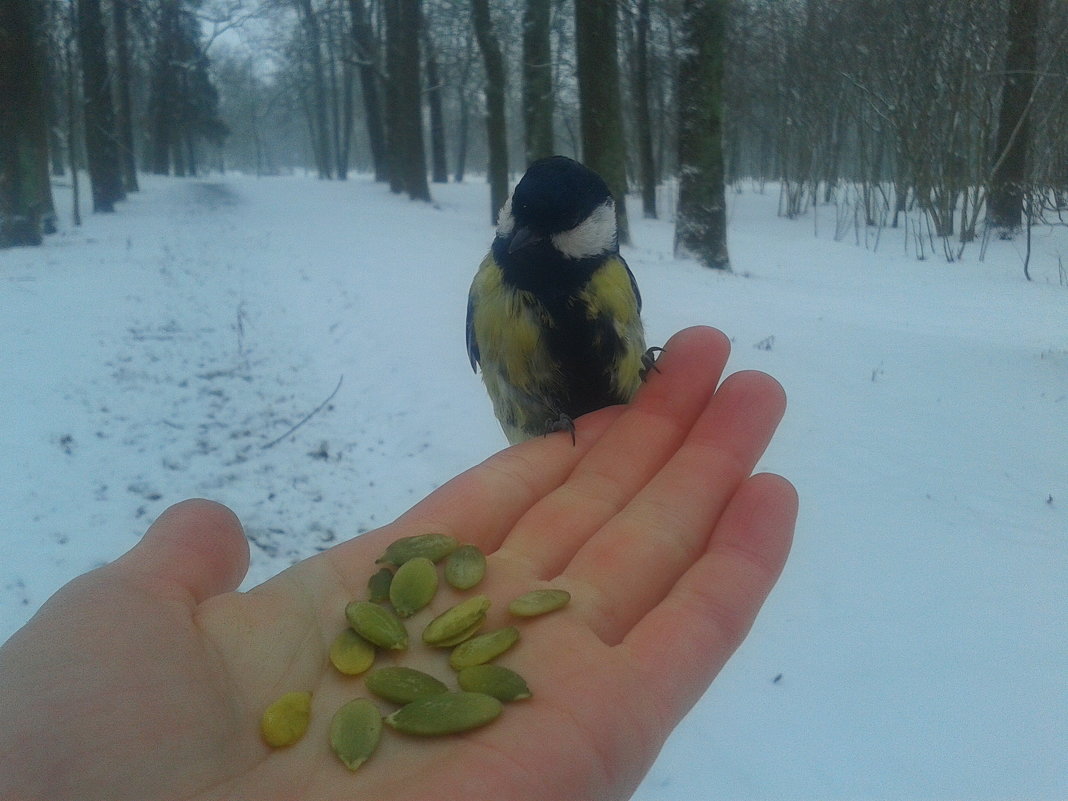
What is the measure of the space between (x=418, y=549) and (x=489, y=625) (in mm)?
228

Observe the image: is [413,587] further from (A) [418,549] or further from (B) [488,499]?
(B) [488,499]

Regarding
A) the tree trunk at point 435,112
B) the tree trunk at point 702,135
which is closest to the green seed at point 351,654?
the tree trunk at point 702,135

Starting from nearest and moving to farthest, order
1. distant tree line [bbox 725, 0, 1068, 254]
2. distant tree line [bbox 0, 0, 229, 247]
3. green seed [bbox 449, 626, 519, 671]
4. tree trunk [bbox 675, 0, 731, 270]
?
green seed [bbox 449, 626, 519, 671], distant tree line [bbox 725, 0, 1068, 254], distant tree line [bbox 0, 0, 229, 247], tree trunk [bbox 675, 0, 731, 270]

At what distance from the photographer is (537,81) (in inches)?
306

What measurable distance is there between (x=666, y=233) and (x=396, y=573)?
29.9 ft

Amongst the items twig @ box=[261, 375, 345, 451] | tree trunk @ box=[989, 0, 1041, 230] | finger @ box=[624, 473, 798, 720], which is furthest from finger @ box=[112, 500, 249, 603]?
tree trunk @ box=[989, 0, 1041, 230]

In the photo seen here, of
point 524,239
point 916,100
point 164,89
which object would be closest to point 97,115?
point 164,89

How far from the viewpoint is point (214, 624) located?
1222 millimetres

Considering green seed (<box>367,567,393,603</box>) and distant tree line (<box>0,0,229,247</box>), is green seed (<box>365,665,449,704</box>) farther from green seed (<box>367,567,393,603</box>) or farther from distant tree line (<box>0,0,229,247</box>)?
distant tree line (<box>0,0,229,247</box>)

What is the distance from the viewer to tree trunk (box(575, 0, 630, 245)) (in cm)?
636

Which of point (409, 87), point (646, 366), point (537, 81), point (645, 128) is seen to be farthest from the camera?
point (409, 87)

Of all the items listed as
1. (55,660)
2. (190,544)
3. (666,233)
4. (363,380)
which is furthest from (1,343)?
(666,233)

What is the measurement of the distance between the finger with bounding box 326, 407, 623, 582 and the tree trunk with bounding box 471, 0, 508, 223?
326 inches

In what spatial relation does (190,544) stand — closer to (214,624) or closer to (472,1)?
(214,624)
